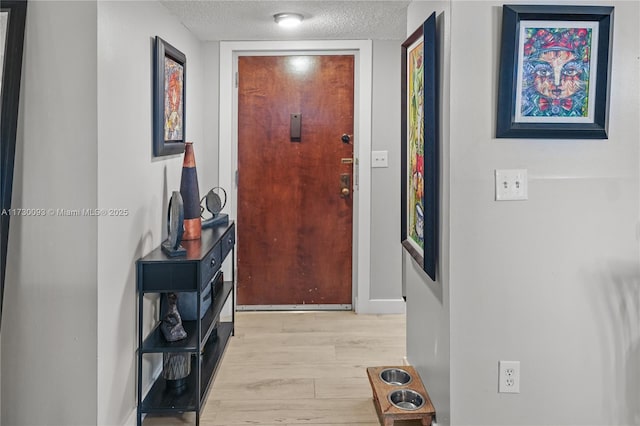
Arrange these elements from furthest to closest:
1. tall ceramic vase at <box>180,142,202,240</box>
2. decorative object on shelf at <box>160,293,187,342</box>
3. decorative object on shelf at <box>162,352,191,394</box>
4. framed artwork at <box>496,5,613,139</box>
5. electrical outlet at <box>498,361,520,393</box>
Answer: tall ceramic vase at <box>180,142,202,240</box> < decorative object on shelf at <box>162,352,191,394</box> < decorative object on shelf at <box>160,293,187,342</box> < electrical outlet at <box>498,361,520,393</box> < framed artwork at <box>496,5,613,139</box>

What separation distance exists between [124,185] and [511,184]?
5.09ft

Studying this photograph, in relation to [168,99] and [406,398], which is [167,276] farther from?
[406,398]

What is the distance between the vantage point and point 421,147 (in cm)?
238

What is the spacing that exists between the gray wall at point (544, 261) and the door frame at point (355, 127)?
2064 millimetres

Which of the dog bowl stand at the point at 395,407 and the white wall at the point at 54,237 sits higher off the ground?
the white wall at the point at 54,237

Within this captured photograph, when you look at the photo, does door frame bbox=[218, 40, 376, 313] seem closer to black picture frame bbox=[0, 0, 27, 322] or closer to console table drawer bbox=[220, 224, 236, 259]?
console table drawer bbox=[220, 224, 236, 259]

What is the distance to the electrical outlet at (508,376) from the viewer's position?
83.8 inches

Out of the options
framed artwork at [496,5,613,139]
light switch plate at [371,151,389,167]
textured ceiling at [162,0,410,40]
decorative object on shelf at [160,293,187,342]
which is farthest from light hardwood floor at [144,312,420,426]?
textured ceiling at [162,0,410,40]

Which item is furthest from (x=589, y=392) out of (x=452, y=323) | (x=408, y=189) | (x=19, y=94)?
(x=19, y=94)

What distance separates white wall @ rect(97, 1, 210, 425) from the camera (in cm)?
216

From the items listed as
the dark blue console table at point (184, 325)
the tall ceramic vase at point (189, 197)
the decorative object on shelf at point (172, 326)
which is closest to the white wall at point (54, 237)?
the dark blue console table at point (184, 325)

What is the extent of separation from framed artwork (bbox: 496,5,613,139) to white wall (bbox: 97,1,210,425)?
1466mm

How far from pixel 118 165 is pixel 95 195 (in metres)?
0.24

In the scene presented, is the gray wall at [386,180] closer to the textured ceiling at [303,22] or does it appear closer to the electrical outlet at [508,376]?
the textured ceiling at [303,22]
